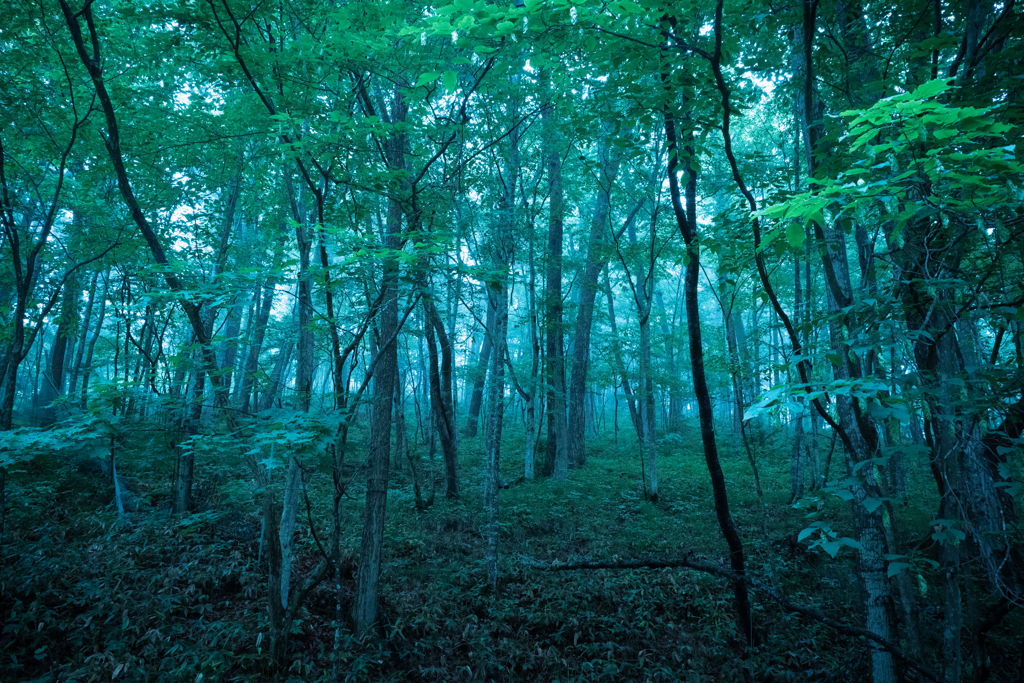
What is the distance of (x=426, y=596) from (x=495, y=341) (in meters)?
4.37

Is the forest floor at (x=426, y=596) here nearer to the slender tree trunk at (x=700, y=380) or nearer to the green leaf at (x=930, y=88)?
the slender tree trunk at (x=700, y=380)

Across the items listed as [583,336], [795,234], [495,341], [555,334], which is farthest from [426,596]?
[583,336]

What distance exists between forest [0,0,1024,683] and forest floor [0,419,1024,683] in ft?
0.17

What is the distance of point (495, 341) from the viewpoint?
8711 millimetres

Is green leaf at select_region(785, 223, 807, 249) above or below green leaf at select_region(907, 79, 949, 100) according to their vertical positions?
below

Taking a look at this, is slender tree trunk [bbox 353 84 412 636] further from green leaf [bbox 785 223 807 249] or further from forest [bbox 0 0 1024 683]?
green leaf [bbox 785 223 807 249]

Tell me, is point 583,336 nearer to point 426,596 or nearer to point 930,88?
point 426,596

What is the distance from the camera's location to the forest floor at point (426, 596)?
5168 mm

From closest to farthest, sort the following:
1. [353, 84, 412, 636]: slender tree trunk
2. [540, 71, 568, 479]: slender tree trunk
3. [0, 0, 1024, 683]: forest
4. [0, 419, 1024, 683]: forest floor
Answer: [0, 0, 1024, 683]: forest
[0, 419, 1024, 683]: forest floor
[353, 84, 412, 636]: slender tree trunk
[540, 71, 568, 479]: slender tree trunk

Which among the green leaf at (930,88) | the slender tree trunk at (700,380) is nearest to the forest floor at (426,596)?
the slender tree trunk at (700,380)

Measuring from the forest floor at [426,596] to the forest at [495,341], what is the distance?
0.05 m

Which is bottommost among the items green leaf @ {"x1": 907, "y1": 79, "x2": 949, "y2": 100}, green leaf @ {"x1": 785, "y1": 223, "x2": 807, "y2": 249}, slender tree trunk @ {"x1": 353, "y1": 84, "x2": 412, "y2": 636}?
slender tree trunk @ {"x1": 353, "y1": 84, "x2": 412, "y2": 636}

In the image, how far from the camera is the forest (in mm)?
2834

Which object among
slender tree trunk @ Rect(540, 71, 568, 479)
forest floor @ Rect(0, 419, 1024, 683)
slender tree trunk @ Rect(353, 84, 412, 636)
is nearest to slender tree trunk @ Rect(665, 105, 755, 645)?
forest floor @ Rect(0, 419, 1024, 683)
